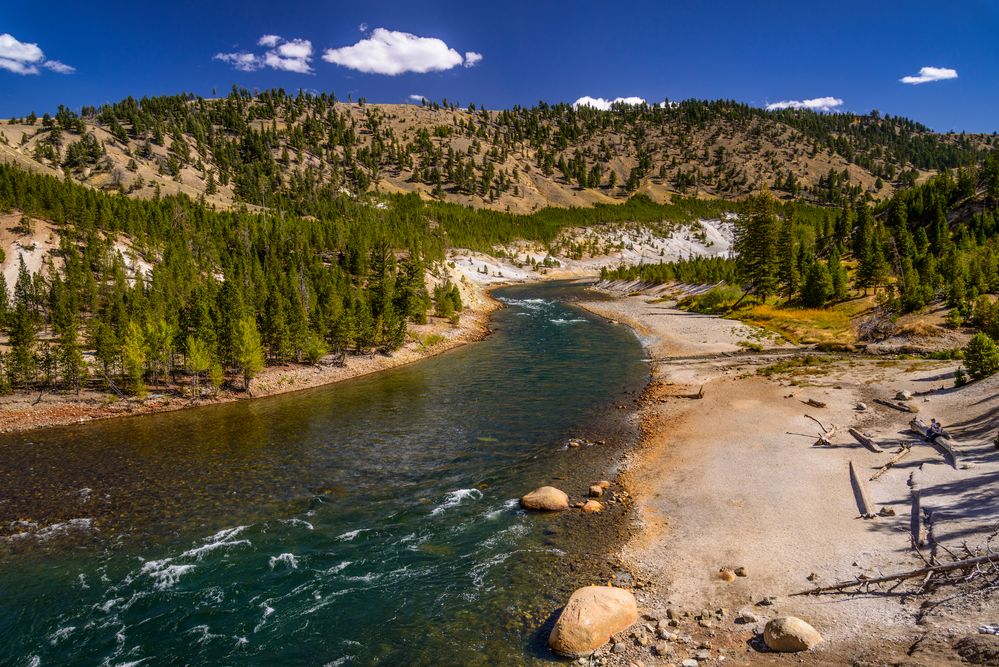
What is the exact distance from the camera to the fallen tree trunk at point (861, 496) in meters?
20.0

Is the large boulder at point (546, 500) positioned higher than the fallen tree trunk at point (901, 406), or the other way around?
the fallen tree trunk at point (901, 406)

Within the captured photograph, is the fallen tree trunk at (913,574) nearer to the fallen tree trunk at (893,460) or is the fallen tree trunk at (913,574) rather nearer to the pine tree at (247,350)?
the fallen tree trunk at (893,460)

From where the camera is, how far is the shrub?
33.9 meters

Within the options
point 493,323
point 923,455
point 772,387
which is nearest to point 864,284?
point 772,387

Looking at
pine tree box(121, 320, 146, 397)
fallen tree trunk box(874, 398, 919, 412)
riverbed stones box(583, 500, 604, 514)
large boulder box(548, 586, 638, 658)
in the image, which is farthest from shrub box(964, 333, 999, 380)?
pine tree box(121, 320, 146, 397)

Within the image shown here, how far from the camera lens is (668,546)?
20562mm

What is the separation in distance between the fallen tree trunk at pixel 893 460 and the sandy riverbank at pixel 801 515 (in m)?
0.27

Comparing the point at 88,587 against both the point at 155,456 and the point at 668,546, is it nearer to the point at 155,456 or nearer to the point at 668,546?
the point at 155,456

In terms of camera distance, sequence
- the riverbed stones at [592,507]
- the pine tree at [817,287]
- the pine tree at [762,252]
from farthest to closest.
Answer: the pine tree at [762,252] < the pine tree at [817,287] < the riverbed stones at [592,507]

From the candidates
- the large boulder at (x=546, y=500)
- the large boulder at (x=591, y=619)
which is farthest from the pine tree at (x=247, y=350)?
the large boulder at (x=591, y=619)

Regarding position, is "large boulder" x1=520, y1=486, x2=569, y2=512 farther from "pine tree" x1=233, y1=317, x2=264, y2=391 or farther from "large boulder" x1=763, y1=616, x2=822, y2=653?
"pine tree" x1=233, y1=317, x2=264, y2=391

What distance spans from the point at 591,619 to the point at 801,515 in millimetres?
11681

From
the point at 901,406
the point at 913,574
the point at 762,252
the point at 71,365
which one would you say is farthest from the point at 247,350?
the point at 762,252

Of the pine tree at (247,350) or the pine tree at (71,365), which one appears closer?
the pine tree at (71,365)
